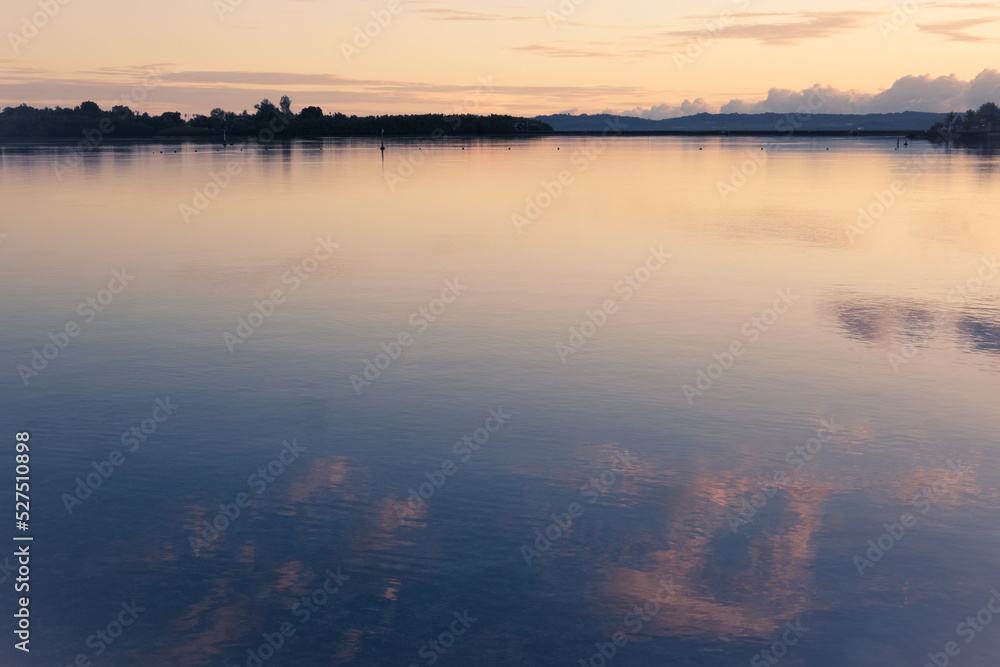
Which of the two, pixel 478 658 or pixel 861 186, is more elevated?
pixel 861 186

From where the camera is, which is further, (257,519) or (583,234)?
(583,234)

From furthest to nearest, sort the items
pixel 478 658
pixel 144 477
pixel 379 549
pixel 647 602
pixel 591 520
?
pixel 144 477 → pixel 591 520 → pixel 379 549 → pixel 647 602 → pixel 478 658

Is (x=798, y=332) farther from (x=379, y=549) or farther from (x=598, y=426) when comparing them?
(x=379, y=549)

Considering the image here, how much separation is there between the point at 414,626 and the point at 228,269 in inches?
916

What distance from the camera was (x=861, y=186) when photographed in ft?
229

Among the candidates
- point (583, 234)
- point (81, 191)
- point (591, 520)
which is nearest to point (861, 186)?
point (583, 234)

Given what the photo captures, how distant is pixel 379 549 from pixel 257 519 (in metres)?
1.94

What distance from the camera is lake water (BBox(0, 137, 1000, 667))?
9.20 metres

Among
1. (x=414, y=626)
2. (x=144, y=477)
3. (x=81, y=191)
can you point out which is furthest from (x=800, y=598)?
(x=81, y=191)

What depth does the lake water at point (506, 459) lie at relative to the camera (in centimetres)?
920

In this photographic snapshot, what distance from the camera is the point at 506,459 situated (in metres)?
13.5

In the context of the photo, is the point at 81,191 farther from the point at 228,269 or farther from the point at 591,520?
the point at 591,520

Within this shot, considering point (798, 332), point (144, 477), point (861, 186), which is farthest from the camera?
point (861, 186)

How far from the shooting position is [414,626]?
9.12 meters
